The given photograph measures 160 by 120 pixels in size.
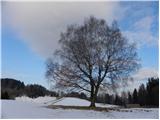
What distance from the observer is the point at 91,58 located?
66.3 ft

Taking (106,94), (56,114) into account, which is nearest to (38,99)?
(106,94)

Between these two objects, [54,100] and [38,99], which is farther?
[38,99]

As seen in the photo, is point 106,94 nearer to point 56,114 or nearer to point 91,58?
point 91,58

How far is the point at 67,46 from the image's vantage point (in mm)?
20469

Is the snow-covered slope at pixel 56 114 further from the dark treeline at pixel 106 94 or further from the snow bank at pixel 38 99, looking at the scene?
the snow bank at pixel 38 99

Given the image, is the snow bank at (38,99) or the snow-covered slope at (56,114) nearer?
the snow-covered slope at (56,114)

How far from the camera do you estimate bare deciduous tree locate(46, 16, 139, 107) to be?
1994 cm

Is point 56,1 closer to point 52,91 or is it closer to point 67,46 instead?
point 67,46

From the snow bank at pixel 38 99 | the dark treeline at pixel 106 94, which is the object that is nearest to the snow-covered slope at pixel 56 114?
the dark treeline at pixel 106 94

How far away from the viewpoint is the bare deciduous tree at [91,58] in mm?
19938

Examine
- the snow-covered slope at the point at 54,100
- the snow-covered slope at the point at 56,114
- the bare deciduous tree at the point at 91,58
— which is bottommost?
the snow-covered slope at the point at 56,114

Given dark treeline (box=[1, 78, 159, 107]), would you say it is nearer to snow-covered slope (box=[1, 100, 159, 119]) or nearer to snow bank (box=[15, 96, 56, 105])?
snow bank (box=[15, 96, 56, 105])

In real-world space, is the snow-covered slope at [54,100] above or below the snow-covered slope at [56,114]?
above

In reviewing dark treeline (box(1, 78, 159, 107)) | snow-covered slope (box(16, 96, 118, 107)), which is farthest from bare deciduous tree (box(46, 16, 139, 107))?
snow-covered slope (box(16, 96, 118, 107))
